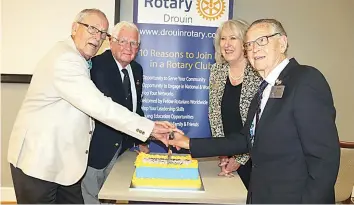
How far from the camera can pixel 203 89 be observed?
409 centimetres

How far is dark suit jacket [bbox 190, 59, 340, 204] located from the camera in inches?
68.3

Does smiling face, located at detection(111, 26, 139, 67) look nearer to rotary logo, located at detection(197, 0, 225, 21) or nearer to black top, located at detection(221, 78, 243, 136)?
black top, located at detection(221, 78, 243, 136)

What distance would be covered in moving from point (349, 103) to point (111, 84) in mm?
2711

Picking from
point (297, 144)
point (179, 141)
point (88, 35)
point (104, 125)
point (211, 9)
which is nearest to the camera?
point (297, 144)

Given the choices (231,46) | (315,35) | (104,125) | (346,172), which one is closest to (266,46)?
(231,46)

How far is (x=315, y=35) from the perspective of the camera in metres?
4.38

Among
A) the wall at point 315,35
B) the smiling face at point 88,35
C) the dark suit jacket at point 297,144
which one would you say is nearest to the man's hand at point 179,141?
the dark suit jacket at point 297,144

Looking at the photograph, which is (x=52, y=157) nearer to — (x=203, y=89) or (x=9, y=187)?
(x=203, y=89)

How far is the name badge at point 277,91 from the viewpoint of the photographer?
186 cm

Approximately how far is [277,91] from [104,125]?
128 centimetres

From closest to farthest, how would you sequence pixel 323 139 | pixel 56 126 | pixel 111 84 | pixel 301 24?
pixel 323 139
pixel 56 126
pixel 111 84
pixel 301 24

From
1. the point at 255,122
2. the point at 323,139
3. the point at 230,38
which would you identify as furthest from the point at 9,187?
the point at 323,139

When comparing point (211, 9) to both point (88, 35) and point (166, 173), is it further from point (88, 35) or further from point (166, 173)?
point (166, 173)

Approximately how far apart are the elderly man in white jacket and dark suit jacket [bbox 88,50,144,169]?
1.00ft
